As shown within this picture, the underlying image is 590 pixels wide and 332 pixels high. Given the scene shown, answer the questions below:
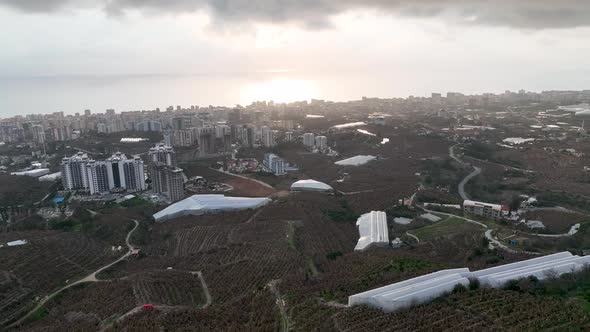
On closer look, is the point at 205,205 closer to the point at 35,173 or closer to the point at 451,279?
the point at 451,279

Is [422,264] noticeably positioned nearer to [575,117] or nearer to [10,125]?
[575,117]

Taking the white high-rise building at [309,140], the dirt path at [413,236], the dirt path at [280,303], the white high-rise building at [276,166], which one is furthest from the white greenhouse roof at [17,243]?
the white high-rise building at [309,140]

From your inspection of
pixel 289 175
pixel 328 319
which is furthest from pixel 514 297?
pixel 289 175

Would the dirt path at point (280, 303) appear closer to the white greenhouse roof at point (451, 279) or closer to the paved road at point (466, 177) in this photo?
the white greenhouse roof at point (451, 279)

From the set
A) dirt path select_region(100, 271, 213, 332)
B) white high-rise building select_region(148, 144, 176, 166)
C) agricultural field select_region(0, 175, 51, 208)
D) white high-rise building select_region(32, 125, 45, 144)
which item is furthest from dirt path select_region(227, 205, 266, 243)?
white high-rise building select_region(32, 125, 45, 144)

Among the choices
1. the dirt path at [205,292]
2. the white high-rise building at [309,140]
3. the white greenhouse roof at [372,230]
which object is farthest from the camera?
the white high-rise building at [309,140]

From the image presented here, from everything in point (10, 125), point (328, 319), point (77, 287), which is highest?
point (10, 125)

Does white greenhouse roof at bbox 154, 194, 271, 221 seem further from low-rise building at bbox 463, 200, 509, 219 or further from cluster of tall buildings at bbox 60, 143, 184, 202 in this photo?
low-rise building at bbox 463, 200, 509, 219
